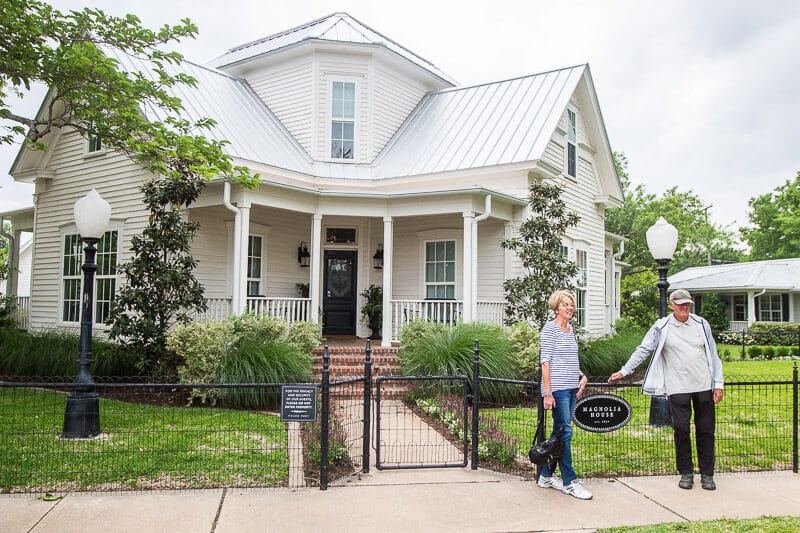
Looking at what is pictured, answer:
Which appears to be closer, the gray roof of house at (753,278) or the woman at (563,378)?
the woman at (563,378)

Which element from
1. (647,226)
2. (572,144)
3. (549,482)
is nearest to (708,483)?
(549,482)

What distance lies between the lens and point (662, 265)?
8.58m

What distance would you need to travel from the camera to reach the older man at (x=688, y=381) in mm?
5543

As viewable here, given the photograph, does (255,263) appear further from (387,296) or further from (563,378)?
(563,378)

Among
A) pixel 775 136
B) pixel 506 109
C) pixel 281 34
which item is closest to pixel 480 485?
pixel 506 109

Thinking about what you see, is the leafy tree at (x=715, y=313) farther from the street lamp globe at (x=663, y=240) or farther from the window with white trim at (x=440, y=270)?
the street lamp globe at (x=663, y=240)

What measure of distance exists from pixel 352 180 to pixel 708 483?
1044cm

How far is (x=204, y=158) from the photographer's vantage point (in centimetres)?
912

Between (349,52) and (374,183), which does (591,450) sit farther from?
(349,52)

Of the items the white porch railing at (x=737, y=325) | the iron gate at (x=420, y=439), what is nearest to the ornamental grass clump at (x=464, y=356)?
the iron gate at (x=420, y=439)

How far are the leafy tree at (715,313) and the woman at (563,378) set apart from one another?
85.7ft

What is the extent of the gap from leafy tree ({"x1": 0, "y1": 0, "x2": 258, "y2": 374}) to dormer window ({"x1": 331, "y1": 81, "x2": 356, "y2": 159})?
506 cm

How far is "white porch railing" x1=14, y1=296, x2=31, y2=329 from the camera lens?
51.5 feet

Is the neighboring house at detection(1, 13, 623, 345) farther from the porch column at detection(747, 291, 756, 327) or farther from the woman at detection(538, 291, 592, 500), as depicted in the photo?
the porch column at detection(747, 291, 756, 327)
